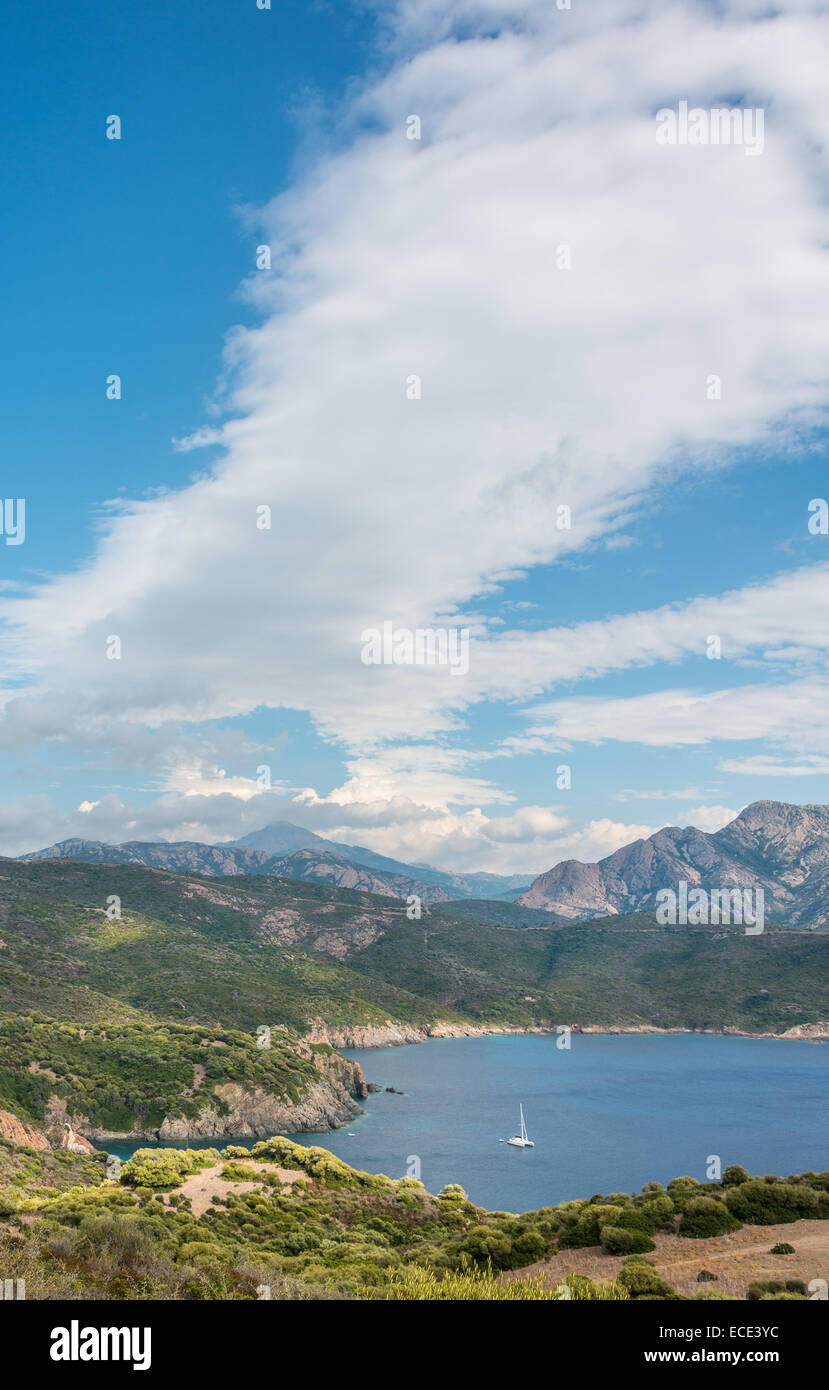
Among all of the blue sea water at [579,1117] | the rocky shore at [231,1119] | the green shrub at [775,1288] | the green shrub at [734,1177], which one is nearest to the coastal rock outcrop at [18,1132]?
the rocky shore at [231,1119]

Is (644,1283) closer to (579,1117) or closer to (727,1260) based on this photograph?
(727,1260)

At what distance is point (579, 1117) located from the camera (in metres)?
127

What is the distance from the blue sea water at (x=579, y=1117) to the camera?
93.8 m

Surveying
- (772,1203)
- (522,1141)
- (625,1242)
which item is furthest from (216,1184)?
(522,1141)

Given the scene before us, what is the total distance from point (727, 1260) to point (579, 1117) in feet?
372

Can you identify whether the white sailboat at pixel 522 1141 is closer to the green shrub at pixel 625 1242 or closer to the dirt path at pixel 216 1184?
the dirt path at pixel 216 1184

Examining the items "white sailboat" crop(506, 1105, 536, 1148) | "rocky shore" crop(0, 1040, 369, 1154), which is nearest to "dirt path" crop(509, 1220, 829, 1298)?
"rocky shore" crop(0, 1040, 369, 1154)

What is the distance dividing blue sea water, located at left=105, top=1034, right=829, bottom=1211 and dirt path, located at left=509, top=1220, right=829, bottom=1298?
58.1 meters

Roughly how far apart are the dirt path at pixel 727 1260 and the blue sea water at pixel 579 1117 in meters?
58.1
